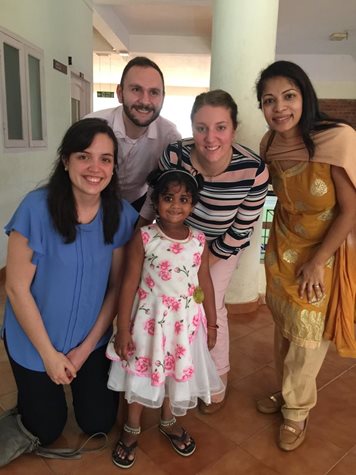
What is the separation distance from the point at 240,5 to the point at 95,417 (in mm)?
2467

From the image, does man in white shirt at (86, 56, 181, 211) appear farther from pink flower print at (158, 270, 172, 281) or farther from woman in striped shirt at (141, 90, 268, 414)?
pink flower print at (158, 270, 172, 281)

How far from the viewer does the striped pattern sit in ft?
5.33

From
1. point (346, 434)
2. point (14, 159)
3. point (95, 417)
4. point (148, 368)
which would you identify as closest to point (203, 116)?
point (148, 368)

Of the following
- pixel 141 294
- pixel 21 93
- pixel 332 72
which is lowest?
pixel 141 294

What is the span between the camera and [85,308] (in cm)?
151

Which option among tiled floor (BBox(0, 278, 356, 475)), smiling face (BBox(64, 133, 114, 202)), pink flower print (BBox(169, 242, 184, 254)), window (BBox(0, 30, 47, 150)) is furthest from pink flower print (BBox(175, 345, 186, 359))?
window (BBox(0, 30, 47, 150))

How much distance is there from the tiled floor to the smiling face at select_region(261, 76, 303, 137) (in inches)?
49.3

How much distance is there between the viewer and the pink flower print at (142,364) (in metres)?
1.46

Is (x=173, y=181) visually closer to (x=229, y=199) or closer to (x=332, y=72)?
(x=229, y=199)

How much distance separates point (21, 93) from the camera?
376 centimetres

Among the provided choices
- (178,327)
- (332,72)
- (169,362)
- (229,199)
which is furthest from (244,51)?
(332,72)

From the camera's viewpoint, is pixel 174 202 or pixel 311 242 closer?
pixel 174 202

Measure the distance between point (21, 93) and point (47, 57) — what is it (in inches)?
30.0

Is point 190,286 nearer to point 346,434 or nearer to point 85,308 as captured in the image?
point 85,308
